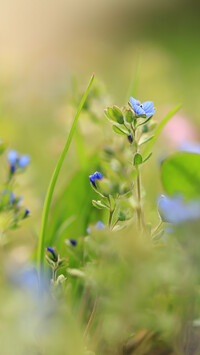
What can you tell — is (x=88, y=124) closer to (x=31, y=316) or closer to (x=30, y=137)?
(x=30, y=137)

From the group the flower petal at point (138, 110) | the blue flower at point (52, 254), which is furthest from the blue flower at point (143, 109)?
the blue flower at point (52, 254)

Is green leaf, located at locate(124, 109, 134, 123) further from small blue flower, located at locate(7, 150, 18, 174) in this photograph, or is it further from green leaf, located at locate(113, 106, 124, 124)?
small blue flower, located at locate(7, 150, 18, 174)

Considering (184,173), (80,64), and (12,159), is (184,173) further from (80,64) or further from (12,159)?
(80,64)

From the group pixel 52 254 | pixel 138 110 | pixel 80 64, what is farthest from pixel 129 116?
pixel 80 64

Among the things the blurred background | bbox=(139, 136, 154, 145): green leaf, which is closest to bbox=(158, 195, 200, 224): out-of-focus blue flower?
bbox=(139, 136, 154, 145): green leaf

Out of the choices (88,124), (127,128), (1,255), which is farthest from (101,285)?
(88,124)

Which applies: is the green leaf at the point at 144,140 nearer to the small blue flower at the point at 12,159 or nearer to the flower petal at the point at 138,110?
the flower petal at the point at 138,110
